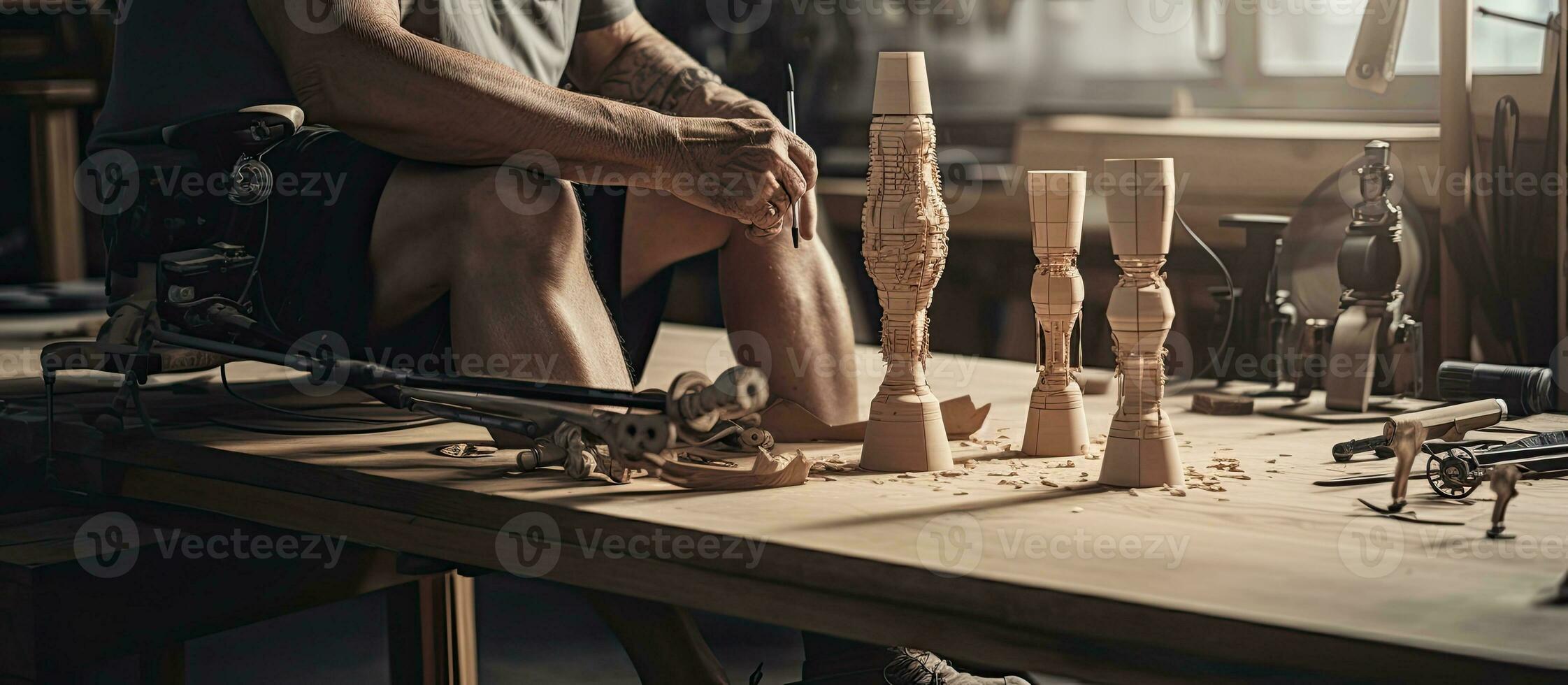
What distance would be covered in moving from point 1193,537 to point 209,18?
53.0 inches

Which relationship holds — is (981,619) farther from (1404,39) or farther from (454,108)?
(1404,39)

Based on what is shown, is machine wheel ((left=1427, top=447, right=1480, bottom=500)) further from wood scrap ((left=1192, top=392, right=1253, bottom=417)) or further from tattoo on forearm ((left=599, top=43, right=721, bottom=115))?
tattoo on forearm ((left=599, top=43, right=721, bottom=115))

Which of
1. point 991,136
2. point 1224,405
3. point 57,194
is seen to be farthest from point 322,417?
point 57,194

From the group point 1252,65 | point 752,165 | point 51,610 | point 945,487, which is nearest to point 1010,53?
point 1252,65

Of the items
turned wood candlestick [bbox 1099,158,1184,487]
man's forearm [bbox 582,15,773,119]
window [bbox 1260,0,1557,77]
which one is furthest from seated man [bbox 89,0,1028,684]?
window [bbox 1260,0,1557,77]

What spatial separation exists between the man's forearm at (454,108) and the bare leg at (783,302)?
0.56 feet

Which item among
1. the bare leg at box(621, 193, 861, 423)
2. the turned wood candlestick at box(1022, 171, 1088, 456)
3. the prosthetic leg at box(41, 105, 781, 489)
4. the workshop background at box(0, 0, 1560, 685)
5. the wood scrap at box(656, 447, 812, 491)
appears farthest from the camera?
the workshop background at box(0, 0, 1560, 685)

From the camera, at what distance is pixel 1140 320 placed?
1.39 m

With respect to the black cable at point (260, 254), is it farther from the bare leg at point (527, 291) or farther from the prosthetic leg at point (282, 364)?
the bare leg at point (527, 291)

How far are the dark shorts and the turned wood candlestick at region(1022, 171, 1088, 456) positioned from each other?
21.5 inches

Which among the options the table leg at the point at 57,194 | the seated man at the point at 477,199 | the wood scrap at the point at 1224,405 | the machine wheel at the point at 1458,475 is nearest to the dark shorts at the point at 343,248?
the seated man at the point at 477,199

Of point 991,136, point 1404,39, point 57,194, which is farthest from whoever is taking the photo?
point 57,194

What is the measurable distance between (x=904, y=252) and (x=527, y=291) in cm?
42

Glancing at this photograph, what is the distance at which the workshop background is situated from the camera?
265cm
